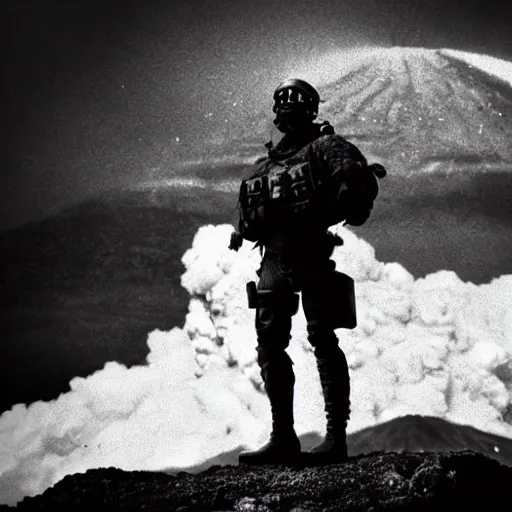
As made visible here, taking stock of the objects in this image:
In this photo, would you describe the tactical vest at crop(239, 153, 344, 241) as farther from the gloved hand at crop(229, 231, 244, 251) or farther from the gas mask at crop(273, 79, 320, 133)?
the gas mask at crop(273, 79, 320, 133)

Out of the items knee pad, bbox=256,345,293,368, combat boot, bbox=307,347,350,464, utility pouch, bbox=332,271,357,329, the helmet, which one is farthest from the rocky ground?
the helmet

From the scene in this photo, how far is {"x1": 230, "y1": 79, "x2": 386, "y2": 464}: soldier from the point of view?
216 inches

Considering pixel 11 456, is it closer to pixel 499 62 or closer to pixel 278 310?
pixel 278 310

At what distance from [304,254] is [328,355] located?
89 cm

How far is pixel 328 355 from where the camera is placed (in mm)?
5562

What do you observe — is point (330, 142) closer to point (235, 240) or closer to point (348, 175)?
point (348, 175)

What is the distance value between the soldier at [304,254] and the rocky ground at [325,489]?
0.52m

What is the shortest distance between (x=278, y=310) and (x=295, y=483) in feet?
5.14

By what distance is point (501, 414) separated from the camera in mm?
17094

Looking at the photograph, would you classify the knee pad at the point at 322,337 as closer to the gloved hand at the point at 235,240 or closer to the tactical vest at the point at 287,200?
the tactical vest at the point at 287,200

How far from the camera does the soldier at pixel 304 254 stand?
18.0ft

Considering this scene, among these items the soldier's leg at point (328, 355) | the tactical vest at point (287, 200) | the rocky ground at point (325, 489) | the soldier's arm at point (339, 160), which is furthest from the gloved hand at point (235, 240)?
the rocky ground at point (325, 489)

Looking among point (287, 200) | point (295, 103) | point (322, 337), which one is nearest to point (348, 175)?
point (287, 200)

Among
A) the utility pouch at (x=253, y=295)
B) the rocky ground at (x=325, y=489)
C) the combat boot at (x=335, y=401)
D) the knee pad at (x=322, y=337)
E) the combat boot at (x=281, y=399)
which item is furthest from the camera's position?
the utility pouch at (x=253, y=295)
